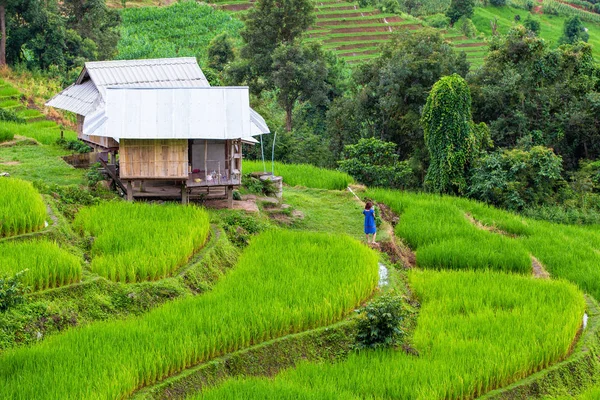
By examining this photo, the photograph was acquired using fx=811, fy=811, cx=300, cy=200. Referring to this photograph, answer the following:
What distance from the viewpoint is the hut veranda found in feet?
44.6

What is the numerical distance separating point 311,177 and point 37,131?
7.45 metres

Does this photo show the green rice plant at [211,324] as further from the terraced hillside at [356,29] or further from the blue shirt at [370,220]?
the terraced hillside at [356,29]

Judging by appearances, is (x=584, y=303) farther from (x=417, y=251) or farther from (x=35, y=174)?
(x=35, y=174)

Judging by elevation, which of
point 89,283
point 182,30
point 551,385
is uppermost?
point 182,30

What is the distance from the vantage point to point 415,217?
1602 cm

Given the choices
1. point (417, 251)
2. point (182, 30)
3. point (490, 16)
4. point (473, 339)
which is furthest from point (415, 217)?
point (490, 16)

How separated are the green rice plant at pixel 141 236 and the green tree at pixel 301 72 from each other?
12303 millimetres

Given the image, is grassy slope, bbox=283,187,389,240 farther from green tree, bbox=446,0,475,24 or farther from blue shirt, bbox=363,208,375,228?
green tree, bbox=446,0,475,24

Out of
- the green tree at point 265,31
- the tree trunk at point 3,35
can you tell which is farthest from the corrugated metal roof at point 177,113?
the tree trunk at point 3,35

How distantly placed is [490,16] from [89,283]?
1590 inches

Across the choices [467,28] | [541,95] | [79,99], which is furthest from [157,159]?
[467,28]

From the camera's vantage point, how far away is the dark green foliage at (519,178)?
18.2 m

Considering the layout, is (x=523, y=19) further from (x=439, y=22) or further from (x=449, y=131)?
(x=449, y=131)

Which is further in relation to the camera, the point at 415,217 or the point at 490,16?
the point at 490,16
